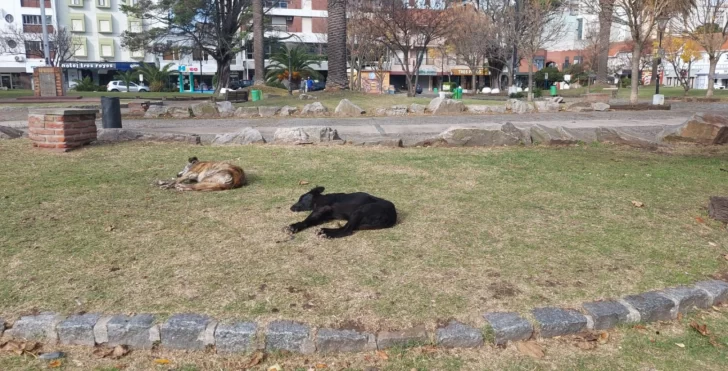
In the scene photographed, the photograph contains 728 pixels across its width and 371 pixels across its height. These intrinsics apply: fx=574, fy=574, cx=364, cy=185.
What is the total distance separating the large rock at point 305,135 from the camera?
396 inches

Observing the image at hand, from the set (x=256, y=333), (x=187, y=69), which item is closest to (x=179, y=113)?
(x=256, y=333)

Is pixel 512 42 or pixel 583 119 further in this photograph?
pixel 512 42

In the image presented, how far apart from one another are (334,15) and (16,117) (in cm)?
1147

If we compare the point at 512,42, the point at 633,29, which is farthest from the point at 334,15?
the point at 512,42

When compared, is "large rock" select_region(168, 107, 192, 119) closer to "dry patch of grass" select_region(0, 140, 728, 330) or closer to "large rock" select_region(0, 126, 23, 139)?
"large rock" select_region(0, 126, 23, 139)

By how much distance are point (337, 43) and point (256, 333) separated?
2028 centimetres

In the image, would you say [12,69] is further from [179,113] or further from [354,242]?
[354,242]

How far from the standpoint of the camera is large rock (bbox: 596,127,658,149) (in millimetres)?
10156

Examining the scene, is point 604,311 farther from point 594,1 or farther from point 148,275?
point 594,1

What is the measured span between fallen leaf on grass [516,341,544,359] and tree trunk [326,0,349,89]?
20154 millimetres

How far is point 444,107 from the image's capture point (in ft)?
55.5

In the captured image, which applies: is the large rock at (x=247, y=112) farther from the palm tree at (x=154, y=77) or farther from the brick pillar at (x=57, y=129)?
the palm tree at (x=154, y=77)

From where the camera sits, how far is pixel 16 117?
16.0 meters

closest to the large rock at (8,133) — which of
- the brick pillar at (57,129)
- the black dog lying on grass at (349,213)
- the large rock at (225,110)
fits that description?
the brick pillar at (57,129)
